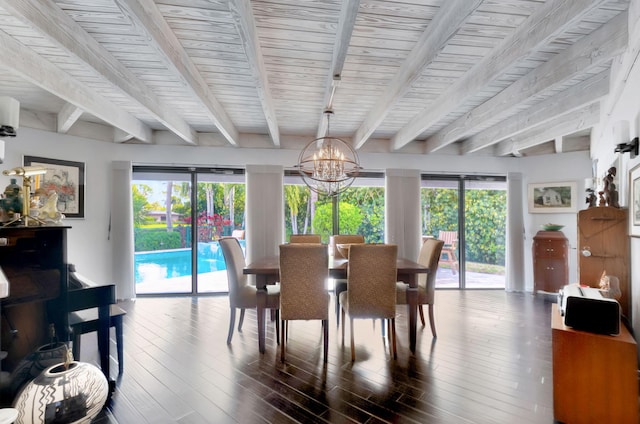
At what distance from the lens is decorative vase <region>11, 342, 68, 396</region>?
164cm

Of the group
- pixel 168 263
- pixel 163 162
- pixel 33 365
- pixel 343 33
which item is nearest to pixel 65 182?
pixel 163 162

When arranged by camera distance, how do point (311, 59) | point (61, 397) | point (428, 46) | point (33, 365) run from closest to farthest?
point (61, 397)
point (33, 365)
point (428, 46)
point (311, 59)

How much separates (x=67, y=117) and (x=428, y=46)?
3.97 metres

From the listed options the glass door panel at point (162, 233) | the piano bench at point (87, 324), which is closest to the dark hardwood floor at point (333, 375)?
the piano bench at point (87, 324)

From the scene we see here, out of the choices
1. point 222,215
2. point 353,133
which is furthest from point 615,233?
point 222,215

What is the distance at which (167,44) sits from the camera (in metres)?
1.95

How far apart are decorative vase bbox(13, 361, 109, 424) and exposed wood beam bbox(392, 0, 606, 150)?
10.6 ft

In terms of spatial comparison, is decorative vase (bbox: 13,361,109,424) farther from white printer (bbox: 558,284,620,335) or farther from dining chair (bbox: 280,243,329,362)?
white printer (bbox: 558,284,620,335)

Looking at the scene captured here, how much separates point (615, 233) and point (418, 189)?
2636mm

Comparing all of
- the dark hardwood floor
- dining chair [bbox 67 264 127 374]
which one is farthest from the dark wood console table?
the dark hardwood floor

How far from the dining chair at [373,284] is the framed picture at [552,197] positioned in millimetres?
3737

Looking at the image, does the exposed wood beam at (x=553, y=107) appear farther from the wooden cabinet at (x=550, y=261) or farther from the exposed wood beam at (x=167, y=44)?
the exposed wood beam at (x=167, y=44)

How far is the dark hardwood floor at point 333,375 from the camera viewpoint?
72.9 inches

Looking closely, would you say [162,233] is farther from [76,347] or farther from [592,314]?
[592,314]
